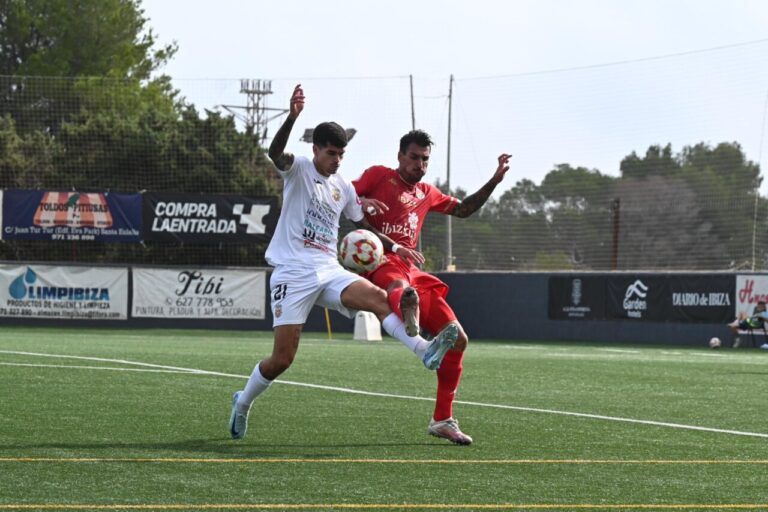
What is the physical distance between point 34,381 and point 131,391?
4.44ft

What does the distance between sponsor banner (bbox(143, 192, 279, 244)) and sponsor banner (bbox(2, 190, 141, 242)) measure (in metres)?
1.30

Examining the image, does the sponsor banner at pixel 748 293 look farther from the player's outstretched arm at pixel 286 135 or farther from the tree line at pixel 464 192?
the player's outstretched arm at pixel 286 135

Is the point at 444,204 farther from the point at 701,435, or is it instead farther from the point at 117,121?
the point at 117,121

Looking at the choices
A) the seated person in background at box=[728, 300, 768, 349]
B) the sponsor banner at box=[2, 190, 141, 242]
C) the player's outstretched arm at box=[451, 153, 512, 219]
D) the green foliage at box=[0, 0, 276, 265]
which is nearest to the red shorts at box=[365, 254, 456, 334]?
the player's outstretched arm at box=[451, 153, 512, 219]

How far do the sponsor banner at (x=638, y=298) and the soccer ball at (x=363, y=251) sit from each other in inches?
961

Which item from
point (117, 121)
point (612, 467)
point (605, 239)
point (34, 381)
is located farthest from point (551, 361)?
point (117, 121)

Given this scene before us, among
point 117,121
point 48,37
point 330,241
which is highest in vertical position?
point 48,37

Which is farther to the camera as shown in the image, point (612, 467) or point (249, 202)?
point (249, 202)

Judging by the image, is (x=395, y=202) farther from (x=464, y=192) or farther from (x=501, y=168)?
(x=464, y=192)

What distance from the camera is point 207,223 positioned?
3691cm

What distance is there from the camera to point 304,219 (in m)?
8.23

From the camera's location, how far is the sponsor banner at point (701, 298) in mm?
30844

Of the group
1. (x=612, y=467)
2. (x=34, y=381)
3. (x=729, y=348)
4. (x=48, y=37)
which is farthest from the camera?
(x=48, y=37)

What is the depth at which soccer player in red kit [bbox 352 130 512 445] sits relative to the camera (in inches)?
325
